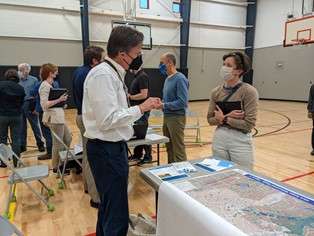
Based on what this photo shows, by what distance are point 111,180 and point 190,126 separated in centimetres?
425

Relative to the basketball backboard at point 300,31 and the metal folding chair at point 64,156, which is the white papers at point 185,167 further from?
the basketball backboard at point 300,31

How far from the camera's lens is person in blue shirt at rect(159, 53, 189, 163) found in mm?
3121

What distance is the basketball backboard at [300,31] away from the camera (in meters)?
9.81

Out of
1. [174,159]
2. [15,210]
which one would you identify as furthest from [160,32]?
[15,210]

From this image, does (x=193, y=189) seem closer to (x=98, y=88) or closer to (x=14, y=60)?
(x=98, y=88)

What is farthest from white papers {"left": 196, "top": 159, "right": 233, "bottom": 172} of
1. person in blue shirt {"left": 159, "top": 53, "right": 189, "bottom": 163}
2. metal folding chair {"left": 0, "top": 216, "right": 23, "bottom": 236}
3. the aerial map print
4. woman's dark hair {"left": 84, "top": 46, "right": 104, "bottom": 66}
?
woman's dark hair {"left": 84, "top": 46, "right": 104, "bottom": 66}

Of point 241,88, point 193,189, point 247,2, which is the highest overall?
point 247,2

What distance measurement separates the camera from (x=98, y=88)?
1479 mm

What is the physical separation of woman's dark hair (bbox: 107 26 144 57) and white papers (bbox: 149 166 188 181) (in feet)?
2.37

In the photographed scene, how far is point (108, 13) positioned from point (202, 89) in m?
5.77

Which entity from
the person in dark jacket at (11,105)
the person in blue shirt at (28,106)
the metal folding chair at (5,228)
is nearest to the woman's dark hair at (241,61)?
the metal folding chair at (5,228)

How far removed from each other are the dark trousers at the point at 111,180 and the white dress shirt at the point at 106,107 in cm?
7

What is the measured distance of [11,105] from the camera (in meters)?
3.86

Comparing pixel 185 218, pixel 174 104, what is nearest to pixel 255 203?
pixel 185 218
